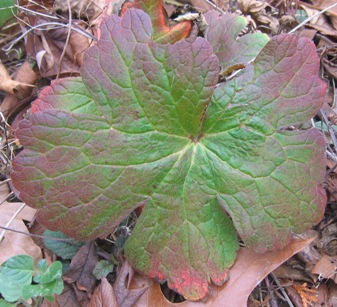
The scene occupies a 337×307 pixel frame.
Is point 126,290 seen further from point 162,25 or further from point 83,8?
point 83,8

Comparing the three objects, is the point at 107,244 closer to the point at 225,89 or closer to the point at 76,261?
the point at 76,261

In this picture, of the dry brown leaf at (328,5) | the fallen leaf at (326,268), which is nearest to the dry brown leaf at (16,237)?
the fallen leaf at (326,268)

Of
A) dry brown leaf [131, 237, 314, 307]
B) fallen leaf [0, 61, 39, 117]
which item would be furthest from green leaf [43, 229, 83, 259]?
fallen leaf [0, 61, 39, 117]

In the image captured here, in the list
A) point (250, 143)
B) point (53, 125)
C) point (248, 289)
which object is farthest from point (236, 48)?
point (248, 289)

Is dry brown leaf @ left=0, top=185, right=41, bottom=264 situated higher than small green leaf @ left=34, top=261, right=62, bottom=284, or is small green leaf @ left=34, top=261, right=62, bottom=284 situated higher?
small green leaf @ left=34, top=261, right=62, bottom=284

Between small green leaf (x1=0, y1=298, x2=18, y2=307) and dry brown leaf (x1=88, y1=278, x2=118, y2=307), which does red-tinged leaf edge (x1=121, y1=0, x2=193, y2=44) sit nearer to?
dry brown leaf (x1=88, y1=278, x2=118, y2=307)

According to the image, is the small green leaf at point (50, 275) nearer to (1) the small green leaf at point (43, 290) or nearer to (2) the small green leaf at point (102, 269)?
(1) the small green leaf at point (43, 290)

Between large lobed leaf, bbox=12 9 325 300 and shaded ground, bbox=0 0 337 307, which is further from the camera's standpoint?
shaded ground, bbox=0 0 337 307
